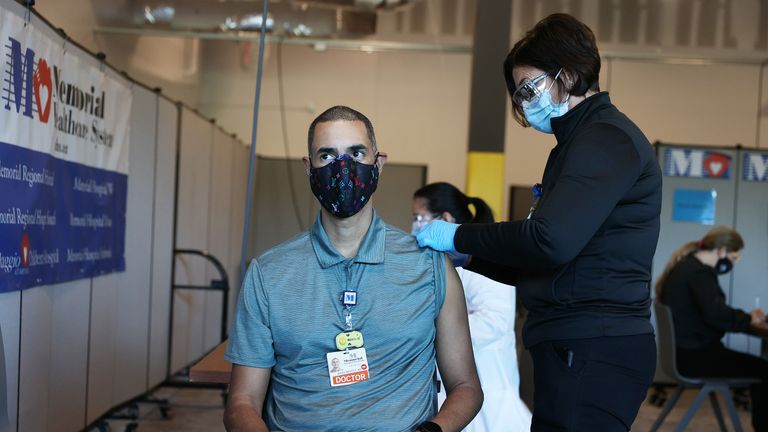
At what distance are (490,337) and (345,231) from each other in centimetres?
110

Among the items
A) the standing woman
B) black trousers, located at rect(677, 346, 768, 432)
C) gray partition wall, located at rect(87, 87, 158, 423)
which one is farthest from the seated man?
black trousers, located at rect(677, 346, 768, 432)

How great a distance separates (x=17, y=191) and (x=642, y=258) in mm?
2236

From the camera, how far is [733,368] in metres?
4.20

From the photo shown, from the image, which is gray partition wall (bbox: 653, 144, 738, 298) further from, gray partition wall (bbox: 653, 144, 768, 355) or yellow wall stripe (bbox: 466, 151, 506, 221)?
yellow wall stripe (bbox: 466, 151, 506, 221)

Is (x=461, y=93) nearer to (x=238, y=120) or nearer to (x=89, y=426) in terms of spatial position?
(x=238, y=120)

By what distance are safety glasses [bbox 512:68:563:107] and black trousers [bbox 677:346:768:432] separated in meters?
3.00

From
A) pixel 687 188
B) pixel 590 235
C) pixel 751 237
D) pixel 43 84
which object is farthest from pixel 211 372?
pixel 751 237

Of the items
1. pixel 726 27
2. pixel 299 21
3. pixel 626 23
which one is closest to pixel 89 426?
pixel 299 21

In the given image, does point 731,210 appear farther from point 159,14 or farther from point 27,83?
point 27,83

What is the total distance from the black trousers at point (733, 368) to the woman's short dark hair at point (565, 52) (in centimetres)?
303

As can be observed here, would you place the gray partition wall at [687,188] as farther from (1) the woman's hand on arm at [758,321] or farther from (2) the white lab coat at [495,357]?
(2) the white lab coat at [495,357]

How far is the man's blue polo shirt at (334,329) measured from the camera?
154cm

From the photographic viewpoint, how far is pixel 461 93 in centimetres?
845

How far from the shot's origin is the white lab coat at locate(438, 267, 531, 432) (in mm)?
2502
